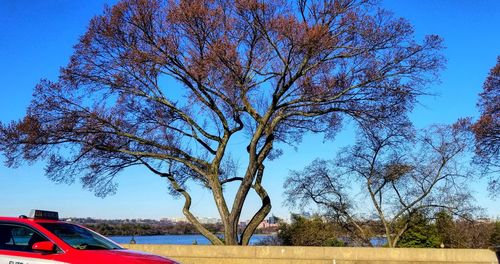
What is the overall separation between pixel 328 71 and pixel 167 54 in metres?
6.26

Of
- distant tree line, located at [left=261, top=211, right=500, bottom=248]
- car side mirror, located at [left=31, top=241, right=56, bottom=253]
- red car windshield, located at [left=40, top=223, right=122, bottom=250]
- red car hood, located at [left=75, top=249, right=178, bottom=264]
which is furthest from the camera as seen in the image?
distant tree line, located at [left=261, top=211, right=500, bottom=248]

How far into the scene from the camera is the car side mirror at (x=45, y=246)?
7.48m

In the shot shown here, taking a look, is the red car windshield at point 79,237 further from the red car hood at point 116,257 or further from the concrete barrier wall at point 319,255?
the concrete barrier wall at point 319,255

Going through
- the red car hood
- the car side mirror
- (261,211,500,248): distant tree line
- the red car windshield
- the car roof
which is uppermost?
(261,211,500,248): distant tree line

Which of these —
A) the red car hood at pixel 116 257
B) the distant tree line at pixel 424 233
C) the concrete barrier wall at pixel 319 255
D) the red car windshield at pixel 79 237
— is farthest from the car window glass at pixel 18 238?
the distant tree line at pixel 424 233

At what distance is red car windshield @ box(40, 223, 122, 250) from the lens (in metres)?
7.89

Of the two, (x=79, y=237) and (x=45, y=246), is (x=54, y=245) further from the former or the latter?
(x=79, y=237)

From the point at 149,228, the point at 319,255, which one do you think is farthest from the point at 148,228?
the point at 319,255

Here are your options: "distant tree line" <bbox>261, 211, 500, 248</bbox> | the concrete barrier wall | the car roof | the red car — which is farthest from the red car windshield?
"distant tree line" <bbox>261, 211, 500, 248</bbox>

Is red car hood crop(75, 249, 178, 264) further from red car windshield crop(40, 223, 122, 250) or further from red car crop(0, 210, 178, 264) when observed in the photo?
red car windshield crop(40, 223, 122, 250)

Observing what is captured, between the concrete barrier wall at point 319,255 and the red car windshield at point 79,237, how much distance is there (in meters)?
6.63

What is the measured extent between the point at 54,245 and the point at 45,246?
133 millimetres

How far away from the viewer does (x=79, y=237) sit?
27.0 feet

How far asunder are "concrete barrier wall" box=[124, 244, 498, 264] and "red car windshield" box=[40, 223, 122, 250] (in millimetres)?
6627
